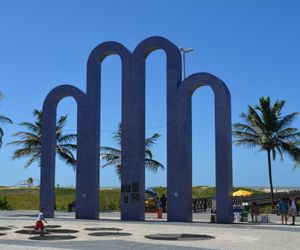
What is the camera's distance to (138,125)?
28.5 m

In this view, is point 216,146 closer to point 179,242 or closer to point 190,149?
point 190,149

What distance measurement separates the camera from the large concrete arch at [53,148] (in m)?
30.2

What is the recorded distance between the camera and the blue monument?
26766mm

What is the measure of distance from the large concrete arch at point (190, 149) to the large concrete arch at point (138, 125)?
2.24 feet

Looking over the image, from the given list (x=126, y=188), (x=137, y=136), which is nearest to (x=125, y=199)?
(x=126, y=188)

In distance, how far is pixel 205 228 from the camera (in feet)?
75.6

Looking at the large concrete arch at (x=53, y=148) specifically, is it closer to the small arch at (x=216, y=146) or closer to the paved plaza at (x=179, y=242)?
the small arch at (x=216, y=146)

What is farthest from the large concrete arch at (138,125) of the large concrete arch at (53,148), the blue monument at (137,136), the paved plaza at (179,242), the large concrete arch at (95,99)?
the paved plaza at (179,242)

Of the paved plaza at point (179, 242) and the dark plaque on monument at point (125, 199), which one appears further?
the dark plaque on monument at point (125, 199)

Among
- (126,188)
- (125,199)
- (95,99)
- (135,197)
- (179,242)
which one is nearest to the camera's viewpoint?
(179,242)

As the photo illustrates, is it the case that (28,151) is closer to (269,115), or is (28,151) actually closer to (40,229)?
(269,115)

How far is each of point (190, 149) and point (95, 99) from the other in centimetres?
678

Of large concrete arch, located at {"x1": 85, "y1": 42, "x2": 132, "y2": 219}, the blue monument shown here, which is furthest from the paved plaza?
large concrete arch, located at {"x1": 85, "y1": 42, "x2": 132, "y2": 219}

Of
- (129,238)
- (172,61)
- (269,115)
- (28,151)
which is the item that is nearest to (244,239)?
(129,238)
